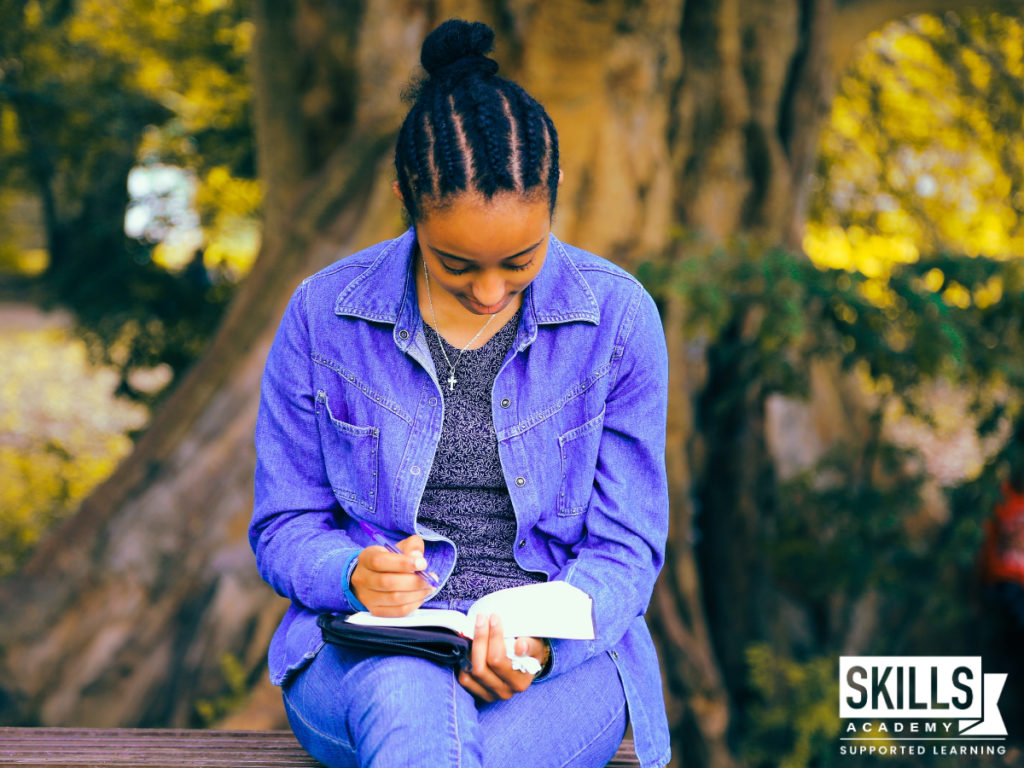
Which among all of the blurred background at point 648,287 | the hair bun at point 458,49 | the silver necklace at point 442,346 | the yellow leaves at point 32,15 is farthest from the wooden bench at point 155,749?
the yellow leaves at point 32,15

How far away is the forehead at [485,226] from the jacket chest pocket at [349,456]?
0.38 meters

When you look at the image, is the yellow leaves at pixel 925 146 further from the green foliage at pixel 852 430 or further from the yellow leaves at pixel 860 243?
the green foliage at pixel 852 430

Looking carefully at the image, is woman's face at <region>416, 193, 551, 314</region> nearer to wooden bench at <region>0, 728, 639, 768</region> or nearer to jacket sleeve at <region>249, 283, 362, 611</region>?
jacket sleeve at <region>249, 283, 362, 611</region>

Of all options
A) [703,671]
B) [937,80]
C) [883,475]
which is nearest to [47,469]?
[703,671]

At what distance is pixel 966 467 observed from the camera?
27.4 feet

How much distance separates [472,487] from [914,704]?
336cm

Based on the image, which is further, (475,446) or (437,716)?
(475,446)

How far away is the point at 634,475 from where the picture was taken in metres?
1.91

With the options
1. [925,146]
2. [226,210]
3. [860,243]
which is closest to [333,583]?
[226,210]

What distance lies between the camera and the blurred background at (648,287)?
3807 millimetres

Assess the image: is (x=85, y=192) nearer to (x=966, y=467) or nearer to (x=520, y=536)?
(x=520, y=536)

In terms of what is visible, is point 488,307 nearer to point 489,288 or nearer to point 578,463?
point 489,288

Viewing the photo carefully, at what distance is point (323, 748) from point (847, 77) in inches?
254

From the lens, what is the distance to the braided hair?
5.51ft
